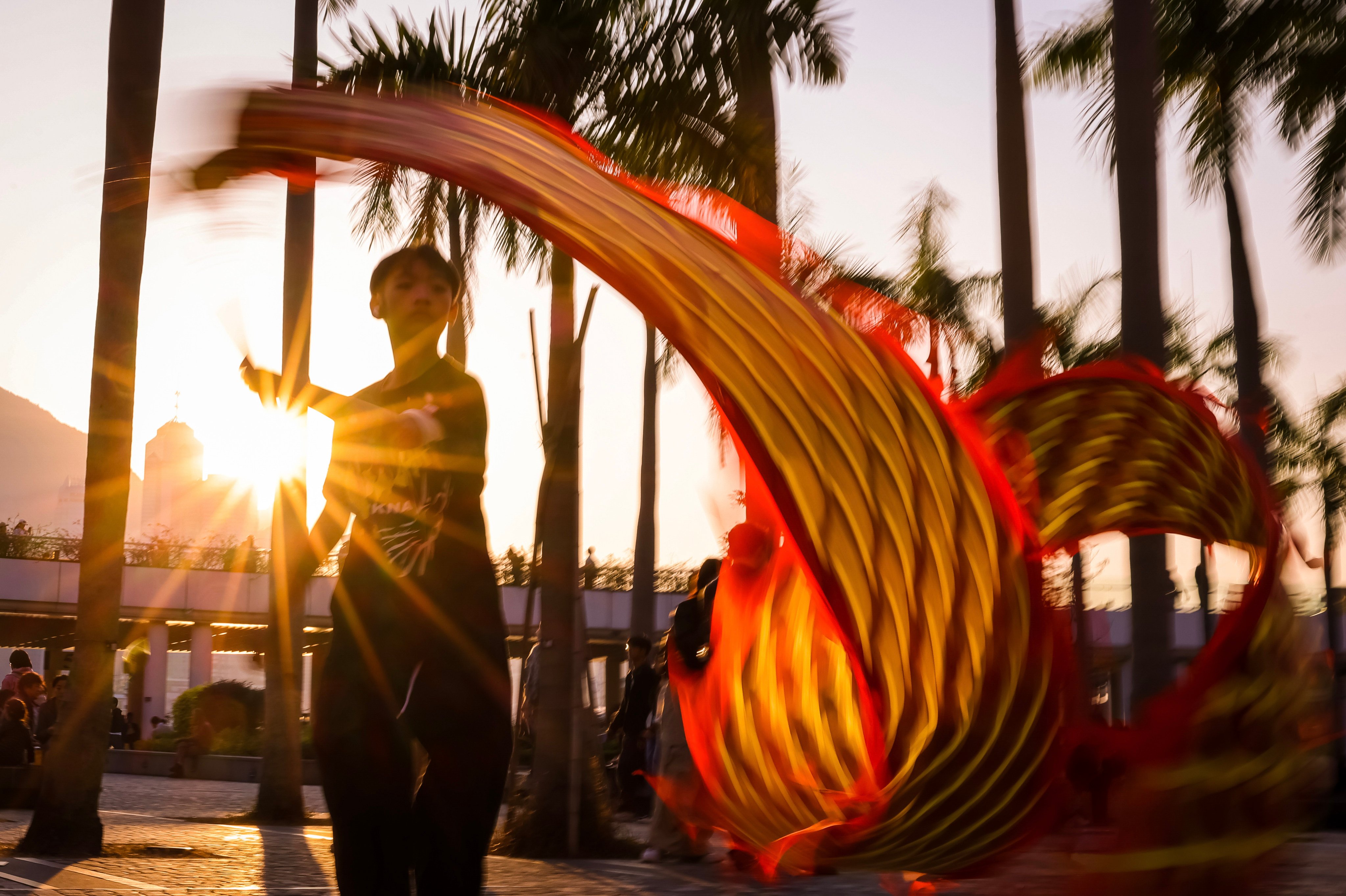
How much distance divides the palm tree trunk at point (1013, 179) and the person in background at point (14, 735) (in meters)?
12.8

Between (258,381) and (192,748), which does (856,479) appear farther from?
(192,748)

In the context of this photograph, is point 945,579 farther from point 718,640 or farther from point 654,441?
point 654,441

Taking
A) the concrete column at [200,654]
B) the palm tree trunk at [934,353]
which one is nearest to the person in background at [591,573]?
the concrete column at [200,654]

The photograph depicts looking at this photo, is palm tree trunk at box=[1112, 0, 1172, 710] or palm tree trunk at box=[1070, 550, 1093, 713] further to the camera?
palm tree trunk at box=[1112, 0, 1172, 710]

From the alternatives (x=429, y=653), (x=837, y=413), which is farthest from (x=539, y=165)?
(x=429, y=653)

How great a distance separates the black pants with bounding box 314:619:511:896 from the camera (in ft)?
9.94

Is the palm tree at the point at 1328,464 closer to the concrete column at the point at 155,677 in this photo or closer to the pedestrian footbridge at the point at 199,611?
the pedestrian footbridge at the point at 199,611

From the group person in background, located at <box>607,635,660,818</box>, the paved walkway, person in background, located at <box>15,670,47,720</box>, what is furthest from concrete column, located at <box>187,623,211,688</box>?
person in background, located at <box>607,635,660,818</box>

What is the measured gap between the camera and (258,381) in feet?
9.50

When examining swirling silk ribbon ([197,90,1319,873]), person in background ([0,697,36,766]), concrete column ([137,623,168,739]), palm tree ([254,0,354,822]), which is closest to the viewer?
swirling silk ribbon ([197,90,1319,873])

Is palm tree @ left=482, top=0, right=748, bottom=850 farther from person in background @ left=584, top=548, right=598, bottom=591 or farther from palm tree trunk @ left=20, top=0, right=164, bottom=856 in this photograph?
person in background @ left=584, top=548, right=598, bottom=591

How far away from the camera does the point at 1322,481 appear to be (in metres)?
33.4

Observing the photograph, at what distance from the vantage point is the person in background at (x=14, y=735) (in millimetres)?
16531

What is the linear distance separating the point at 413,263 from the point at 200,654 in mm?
37575
